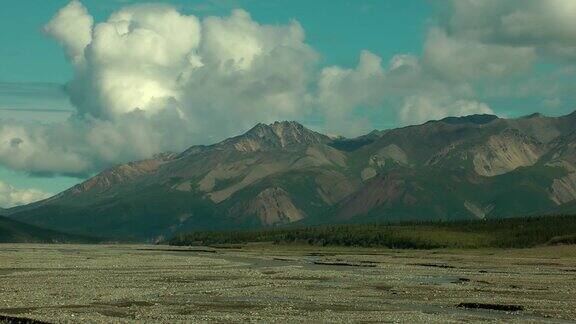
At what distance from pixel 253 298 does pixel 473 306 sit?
20893mm

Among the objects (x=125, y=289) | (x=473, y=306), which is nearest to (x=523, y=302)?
(x=473, y=306)

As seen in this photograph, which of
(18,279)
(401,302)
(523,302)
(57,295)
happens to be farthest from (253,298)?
(18,279)

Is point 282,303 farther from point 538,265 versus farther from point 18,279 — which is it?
point 538,265

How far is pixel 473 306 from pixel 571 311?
8.45 meters

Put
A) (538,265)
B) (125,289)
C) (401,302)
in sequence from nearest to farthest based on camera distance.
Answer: (401,302) → (125,289) → (538,265)

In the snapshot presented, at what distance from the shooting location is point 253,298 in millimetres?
79938

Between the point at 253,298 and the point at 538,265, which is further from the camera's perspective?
the point at 538,265

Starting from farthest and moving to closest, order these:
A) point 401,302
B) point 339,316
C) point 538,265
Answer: point 538,265 < point 401,302 < point 339,316

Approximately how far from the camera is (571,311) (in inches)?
2803

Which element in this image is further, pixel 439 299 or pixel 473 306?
pixel 439 299

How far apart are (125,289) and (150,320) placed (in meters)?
29.1

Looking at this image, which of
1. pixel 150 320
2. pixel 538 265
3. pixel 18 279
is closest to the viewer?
pixel 150 320

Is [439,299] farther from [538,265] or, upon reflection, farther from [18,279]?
[538,265]

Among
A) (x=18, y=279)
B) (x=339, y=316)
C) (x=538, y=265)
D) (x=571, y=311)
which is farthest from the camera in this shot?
(x=538, y=265)
